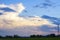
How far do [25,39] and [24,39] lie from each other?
0.52m

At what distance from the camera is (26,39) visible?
9806 centimetres

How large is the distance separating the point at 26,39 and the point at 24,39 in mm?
1229

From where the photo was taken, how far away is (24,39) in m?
97.4

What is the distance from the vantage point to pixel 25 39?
97.4 m

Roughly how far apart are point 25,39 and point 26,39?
805mm
